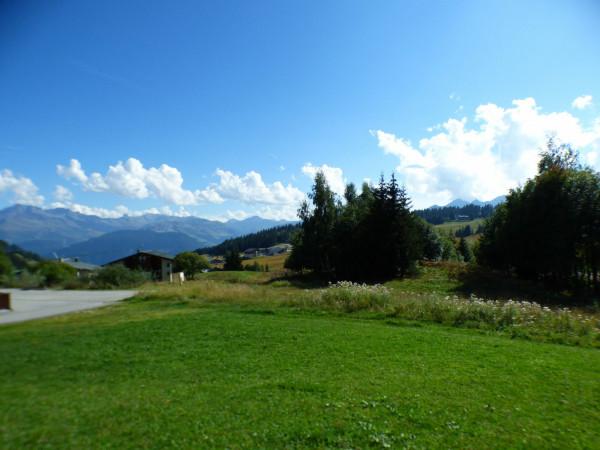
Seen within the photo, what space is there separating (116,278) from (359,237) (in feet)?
81.7

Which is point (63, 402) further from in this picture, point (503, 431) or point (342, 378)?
point (503, 431)

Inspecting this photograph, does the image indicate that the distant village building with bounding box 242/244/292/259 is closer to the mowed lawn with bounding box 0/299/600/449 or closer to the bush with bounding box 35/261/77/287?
the bush with bounding box 35/261/77/287

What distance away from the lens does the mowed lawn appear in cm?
448

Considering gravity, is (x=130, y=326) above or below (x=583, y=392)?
above

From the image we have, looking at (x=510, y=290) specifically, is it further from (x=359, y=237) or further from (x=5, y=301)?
(x=5, y=301)

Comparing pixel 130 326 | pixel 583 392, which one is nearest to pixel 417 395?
pixel 583 392

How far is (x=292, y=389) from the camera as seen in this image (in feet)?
19.6

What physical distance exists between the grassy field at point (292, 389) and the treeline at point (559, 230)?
22.4m

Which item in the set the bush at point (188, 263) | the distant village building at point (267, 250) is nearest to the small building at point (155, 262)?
the bush at point (188, 263)

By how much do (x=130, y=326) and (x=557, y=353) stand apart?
13117 mm

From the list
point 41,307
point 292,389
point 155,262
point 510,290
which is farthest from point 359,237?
Result: point 155,262

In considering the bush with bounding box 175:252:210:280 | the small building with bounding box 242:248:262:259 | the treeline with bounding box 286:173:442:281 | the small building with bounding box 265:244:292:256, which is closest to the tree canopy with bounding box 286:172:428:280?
the treeline with bounding box 286:173:442:281

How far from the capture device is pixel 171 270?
57406 millimetres

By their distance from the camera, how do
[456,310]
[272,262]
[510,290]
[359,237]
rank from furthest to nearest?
[272,262]
[359,237]
[510,290]
[456,310]
